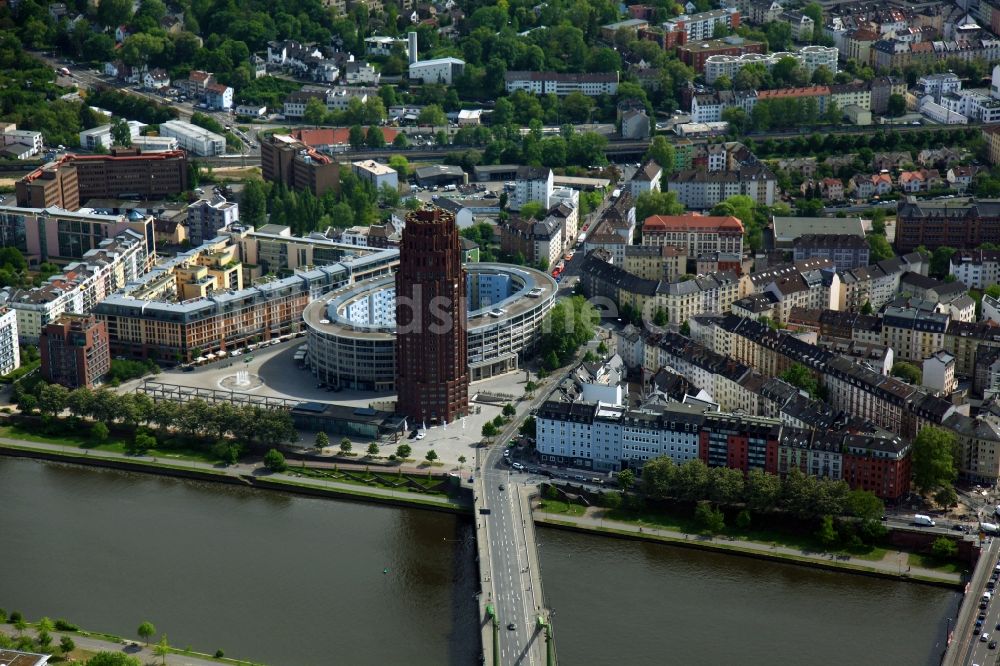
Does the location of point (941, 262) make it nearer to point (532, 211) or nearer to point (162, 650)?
point (532, 211)

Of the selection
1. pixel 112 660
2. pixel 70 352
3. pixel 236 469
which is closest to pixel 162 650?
pixel 112 660

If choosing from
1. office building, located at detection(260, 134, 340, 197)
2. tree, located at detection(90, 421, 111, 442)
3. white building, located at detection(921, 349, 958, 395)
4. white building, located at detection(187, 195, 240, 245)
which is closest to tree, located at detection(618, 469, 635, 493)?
white building, located at detection(921, 349, 958, 395)

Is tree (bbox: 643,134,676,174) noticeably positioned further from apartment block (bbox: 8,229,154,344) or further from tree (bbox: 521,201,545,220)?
apartment block (bbox: 8,229,154,344)

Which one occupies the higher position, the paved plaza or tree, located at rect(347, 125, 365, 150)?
tree, located at rect(347, 125, 365, 150)

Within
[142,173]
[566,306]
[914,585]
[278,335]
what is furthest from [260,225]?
[914,585]

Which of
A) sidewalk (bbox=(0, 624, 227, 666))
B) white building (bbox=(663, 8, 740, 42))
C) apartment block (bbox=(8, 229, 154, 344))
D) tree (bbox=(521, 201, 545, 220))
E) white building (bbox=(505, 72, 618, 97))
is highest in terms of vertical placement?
white building (bbox=(663, 8, 740, 42))

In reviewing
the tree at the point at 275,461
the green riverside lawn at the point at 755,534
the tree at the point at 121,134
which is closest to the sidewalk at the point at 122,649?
the tree at the point at 275,461

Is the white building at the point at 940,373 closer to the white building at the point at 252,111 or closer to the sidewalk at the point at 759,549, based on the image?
the sidewalk at the point at 759,549
